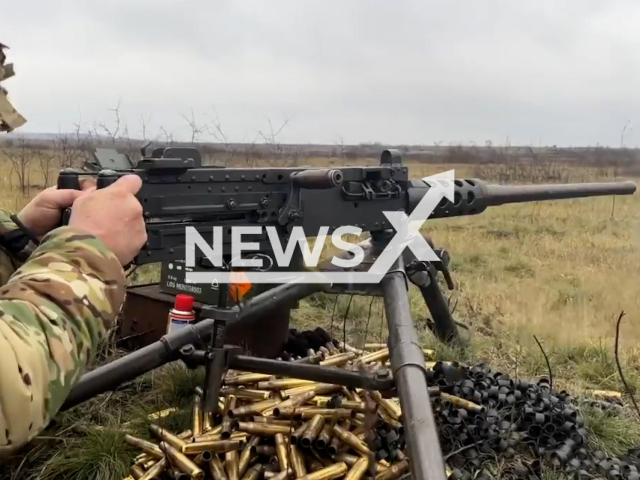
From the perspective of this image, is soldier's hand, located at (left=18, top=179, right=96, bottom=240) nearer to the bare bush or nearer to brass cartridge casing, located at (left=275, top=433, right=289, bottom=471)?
brass cartridge casing, located at (left=275, top=433, right=289, bottom=471)

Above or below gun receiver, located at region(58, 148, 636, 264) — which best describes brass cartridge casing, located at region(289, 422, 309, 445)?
below

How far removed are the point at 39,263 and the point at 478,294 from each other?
600cm

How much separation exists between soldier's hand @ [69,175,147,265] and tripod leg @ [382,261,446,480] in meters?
1.12

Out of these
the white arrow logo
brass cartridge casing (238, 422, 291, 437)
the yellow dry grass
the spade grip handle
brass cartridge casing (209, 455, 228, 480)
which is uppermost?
the spade grip handle

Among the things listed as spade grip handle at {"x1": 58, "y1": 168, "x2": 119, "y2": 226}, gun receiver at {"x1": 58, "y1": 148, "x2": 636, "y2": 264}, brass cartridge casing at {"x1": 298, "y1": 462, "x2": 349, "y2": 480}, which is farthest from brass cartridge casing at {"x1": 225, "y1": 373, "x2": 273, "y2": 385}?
spade grip handle at {"x1": 58, "y1": 168, "x2": 119, "y2": 226}

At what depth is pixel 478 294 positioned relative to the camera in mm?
7008

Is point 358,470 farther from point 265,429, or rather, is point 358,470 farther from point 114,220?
point 114,220

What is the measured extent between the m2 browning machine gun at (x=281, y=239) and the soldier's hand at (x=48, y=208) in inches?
1.7

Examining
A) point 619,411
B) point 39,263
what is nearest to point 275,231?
point 39,263

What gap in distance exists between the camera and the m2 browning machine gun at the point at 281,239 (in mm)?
2385

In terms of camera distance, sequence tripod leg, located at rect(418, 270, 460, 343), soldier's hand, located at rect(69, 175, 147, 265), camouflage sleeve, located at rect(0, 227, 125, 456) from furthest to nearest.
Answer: tripod leg, located at rect(418, 270, 460, 343), soldier's hand, located at rect(69, 175, 147, 265), camouflage sleeve, located at rect(0, 227, 125, 456)

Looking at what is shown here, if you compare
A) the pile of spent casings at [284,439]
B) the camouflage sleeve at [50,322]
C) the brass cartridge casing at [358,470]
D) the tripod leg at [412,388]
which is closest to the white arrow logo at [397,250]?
the tripod leg at [412,388]

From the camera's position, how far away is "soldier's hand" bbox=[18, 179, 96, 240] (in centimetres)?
211

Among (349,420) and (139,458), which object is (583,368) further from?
(139,458)
